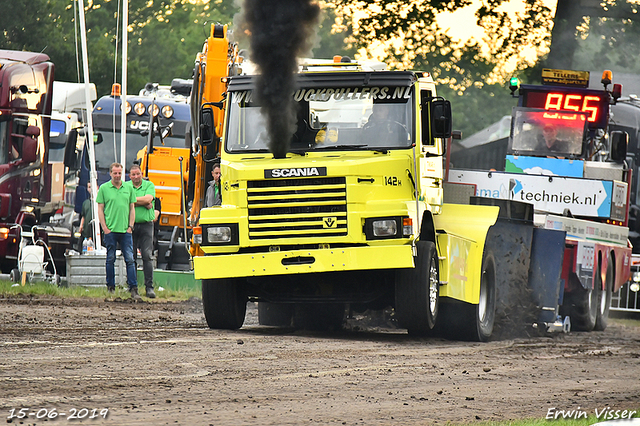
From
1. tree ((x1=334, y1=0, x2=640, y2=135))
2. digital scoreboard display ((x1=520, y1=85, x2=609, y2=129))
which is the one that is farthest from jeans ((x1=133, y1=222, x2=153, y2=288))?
tree ((x1=334, y1=0, x2=640, y2=135))

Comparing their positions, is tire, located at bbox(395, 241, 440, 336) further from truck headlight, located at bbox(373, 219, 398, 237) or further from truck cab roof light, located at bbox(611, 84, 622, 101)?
truck cab roof light, located at bbox(611, 84, 622, 101)

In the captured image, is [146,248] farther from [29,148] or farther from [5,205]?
[29,148]

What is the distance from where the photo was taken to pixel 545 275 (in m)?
14.6

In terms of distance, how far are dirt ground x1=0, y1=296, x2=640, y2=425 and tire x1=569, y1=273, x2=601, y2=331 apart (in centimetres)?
293

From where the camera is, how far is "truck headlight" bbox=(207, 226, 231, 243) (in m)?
11.6

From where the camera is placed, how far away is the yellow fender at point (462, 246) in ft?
40.0

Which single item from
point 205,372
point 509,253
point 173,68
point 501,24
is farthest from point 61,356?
point 173,68

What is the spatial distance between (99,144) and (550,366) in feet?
55.1

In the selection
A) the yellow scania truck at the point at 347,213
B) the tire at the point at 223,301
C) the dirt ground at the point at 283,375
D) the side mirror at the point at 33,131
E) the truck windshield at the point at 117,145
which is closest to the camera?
the dirt ground at the point at 283,375

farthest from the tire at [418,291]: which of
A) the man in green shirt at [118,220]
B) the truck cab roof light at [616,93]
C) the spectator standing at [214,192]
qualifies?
the truck cab roof light at [616,93]

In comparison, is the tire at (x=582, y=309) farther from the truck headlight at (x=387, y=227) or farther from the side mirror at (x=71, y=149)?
the side mirror at (x=71, y=149)

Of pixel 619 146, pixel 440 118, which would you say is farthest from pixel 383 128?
pixel 619 146

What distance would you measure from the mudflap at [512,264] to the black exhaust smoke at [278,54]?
10.4 feet

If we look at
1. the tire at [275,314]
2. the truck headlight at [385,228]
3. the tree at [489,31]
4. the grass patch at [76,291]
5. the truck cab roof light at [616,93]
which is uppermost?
the tree at [489,31]
